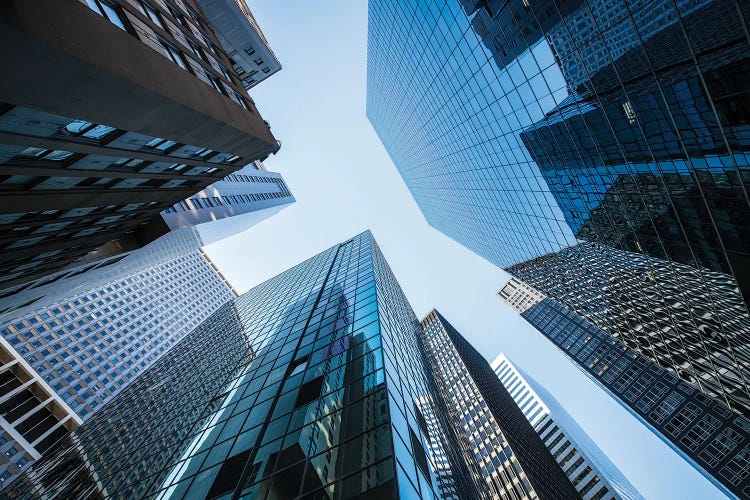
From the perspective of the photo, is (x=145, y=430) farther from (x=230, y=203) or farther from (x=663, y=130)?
(x=663, y=130)

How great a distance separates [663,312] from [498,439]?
198 ft

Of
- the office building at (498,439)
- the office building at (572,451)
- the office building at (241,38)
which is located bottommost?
the office building at (572,451)

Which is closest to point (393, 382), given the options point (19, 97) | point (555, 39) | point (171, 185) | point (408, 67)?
point (19, 97)

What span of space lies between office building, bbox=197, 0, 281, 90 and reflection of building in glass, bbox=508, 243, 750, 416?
2278 inches

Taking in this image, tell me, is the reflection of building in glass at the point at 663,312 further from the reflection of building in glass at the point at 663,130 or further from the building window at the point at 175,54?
the building window at the point at 175,54

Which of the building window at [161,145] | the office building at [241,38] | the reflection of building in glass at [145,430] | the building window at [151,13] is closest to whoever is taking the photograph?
the building window at [161,145]

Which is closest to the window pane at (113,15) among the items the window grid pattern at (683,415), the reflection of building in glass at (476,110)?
the reflection of building in glass at (476,110)

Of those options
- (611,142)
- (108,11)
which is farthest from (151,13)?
(611,142)

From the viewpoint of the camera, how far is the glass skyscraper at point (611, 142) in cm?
1752

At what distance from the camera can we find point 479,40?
33000 mm

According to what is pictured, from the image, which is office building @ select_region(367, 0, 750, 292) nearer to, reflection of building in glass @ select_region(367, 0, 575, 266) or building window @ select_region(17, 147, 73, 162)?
reflection of building in glass @ select_region(367, 0, 575, 266)

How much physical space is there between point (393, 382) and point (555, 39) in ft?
76.3

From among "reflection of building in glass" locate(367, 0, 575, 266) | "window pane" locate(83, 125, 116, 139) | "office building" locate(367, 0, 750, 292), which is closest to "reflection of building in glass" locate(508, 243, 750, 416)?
"reflection of building in glass" locate(367, 0, 575, 266)

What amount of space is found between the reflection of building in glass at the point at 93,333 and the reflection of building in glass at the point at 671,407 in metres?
85.5
